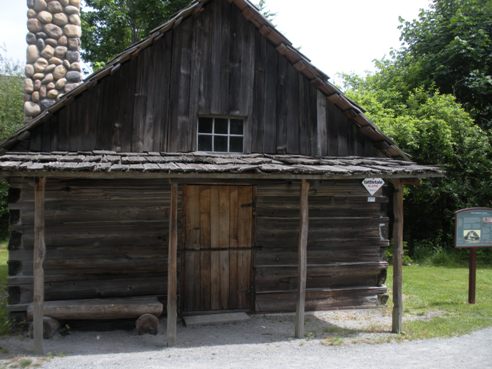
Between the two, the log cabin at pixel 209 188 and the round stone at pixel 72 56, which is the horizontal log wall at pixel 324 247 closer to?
the log cabin at pixel 209 188

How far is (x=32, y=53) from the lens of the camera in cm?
1049

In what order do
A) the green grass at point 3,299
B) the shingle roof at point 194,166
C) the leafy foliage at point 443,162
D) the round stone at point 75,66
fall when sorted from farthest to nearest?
the leafy foliage at point 443,162 < the round stone at point 75,66 < the green grass at point 3,299 < the shingle roof at point 194,166

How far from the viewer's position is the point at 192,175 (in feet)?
23.2

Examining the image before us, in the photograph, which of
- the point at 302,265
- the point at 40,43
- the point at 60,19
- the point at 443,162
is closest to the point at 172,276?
the point at 302,265

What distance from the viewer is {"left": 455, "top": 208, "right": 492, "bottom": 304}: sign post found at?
10.5m

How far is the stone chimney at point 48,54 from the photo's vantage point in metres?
10.5

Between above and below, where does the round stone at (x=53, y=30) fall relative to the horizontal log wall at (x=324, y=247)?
above

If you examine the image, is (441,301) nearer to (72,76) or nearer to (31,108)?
(72,76)

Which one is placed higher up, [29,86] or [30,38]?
[30,38]

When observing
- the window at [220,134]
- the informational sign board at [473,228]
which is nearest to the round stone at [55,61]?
the window at [220,134]

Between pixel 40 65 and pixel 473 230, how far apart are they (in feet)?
33.4

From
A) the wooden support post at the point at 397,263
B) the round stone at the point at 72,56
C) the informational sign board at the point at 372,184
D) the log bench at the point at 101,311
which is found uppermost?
Result: the round stone at the point at 72,56

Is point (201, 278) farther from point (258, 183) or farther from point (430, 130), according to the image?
point (430, 130)

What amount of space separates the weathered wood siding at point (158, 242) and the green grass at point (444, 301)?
1308 millimetres
